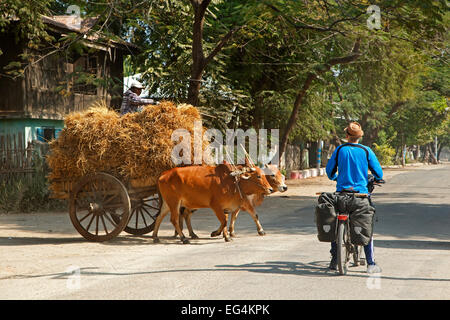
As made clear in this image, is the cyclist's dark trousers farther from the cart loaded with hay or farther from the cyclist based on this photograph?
the cart loaded with hay

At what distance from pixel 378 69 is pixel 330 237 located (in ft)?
53.1

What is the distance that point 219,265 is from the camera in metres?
7.86

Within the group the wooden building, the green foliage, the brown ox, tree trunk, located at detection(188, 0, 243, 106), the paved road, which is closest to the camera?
the paved road

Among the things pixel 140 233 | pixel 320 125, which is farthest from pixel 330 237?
pixel 320 125

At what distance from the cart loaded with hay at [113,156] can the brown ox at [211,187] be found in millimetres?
407

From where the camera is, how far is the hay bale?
33.5ft

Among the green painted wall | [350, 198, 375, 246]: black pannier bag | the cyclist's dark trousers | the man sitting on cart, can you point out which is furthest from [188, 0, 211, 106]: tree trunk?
the green painted wall

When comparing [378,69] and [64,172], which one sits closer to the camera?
[64,172]

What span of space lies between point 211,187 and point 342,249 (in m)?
3.58

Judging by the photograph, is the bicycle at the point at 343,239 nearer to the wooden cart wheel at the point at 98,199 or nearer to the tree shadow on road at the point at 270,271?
the tree shadow on road at the point at 270,271

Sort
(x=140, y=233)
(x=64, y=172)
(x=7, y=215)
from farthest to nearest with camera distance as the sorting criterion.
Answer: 1. (x=7, y=215)
2. (x=140, y=233)
3. (x=64, y=172)

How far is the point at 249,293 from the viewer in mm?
6082

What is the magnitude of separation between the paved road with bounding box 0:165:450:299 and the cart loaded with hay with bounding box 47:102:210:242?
0.79 meters

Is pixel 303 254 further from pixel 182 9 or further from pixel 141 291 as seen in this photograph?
pixel 182 9
